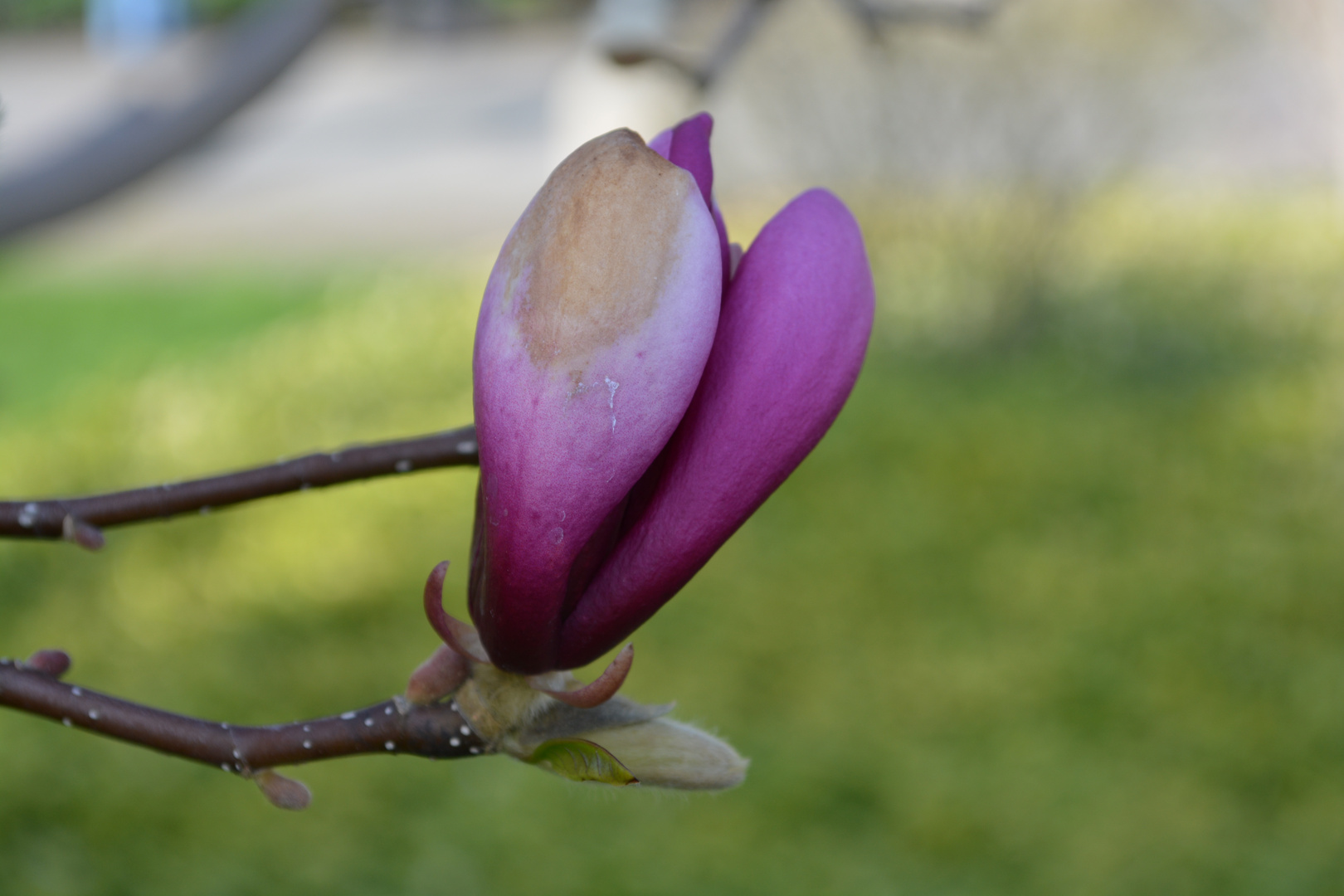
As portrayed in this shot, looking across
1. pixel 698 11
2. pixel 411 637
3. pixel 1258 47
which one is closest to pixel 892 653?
pixel 411 637

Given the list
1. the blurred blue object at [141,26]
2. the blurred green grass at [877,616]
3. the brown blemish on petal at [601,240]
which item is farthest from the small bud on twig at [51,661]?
the blurred blue object at [141,26]

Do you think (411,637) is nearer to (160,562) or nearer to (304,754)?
(160,562)

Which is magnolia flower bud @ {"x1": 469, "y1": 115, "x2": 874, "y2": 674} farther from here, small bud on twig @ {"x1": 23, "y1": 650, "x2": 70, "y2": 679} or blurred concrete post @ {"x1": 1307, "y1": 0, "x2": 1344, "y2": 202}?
blurred concrete post @ {"x1": 1307, "y1": 0, "x2": 1344, "y2": 202}

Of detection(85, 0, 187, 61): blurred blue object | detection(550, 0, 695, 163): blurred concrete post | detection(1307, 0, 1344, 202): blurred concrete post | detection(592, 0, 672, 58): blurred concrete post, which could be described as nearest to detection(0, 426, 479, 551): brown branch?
detection(85, 0, 187, 61): blurred blue object

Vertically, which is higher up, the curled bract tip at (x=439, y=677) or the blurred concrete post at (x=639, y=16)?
the blurred concrete post at (x=639, y=16)

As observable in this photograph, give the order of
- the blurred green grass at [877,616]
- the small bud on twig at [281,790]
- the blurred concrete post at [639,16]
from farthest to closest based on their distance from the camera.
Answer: the blurred concrete post at [639,16] < the blurred green grass at [877,616] < the small bud on twig at [281,790]

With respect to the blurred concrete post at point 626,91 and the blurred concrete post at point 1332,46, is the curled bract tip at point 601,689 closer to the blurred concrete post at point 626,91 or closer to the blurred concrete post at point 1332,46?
the blurred concrete post at point 626,91
